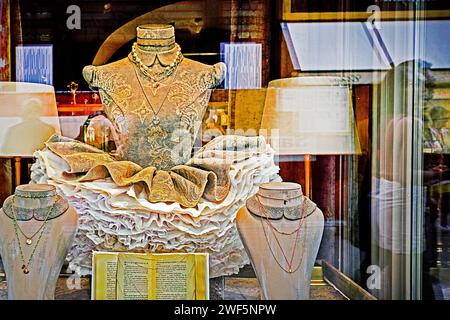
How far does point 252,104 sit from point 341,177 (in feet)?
1.15

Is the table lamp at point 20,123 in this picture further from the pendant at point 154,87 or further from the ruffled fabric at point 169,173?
the pendant at point 154,87

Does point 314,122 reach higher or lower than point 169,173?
higher

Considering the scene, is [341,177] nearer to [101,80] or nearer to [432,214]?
[432,214]

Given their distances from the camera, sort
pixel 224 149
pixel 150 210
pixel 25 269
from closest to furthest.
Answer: pixel 25 269 < pixel 150 210 < pixel 224 149

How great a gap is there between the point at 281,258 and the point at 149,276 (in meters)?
0.32

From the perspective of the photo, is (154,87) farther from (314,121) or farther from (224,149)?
(314,121)

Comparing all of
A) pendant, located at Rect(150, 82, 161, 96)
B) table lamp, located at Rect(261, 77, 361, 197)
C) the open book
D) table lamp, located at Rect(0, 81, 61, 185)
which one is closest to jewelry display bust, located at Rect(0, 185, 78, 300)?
the open book

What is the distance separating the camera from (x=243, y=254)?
151cm

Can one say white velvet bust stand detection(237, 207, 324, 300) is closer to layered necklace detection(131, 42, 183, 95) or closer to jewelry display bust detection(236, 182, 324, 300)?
jewelry display bust detection(236, 182, 324, 300)

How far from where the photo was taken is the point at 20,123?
1.70 metres

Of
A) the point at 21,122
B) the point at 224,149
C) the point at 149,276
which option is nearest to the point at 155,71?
the point at 224,149

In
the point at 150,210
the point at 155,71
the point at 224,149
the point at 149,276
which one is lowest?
the point at 149,276

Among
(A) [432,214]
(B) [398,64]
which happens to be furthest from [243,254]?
(B) [398,64]

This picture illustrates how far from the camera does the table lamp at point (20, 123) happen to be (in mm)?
1697
